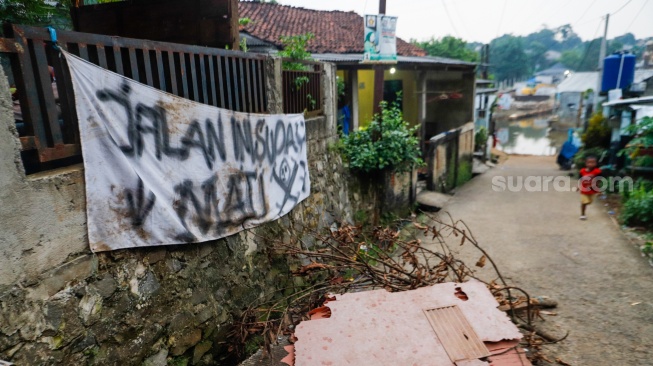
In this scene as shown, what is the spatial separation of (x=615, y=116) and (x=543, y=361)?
39.0 ft

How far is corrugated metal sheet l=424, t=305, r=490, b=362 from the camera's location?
8.26 ft

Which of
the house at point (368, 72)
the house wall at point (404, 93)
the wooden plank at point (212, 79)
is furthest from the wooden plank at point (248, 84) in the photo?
the house wall at point (404, 93)

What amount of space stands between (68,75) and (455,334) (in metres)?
3.08

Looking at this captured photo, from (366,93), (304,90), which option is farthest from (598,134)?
(304,90)

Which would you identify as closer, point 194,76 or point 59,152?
point 59,152

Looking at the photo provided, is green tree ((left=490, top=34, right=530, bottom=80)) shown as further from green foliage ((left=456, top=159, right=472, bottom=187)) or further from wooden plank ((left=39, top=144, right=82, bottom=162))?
wooden plank ((left=39, top=144, right=82, bottom=162))

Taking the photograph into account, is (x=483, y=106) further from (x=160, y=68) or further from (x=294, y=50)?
(x=160, y=68)

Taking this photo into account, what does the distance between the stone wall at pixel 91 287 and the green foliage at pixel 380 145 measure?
339 cm

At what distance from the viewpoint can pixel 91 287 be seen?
2.53 m

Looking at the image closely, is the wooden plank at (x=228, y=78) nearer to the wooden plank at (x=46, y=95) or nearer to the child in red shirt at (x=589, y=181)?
the wooden plank at (x=46, y=95)

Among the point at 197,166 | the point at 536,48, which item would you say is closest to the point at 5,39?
the point at 197,166

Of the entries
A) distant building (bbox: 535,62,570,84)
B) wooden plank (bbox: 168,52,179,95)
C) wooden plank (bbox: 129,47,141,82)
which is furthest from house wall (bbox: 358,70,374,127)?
distant building (bbox: 535,62,570,84)

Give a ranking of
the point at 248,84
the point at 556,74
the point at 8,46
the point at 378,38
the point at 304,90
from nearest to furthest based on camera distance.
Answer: the point at 8,46
the point at 248,84
the point at 304,90
the point at 378,38
the point at 556,74

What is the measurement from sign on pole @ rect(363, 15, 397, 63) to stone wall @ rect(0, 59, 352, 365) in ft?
19.0
